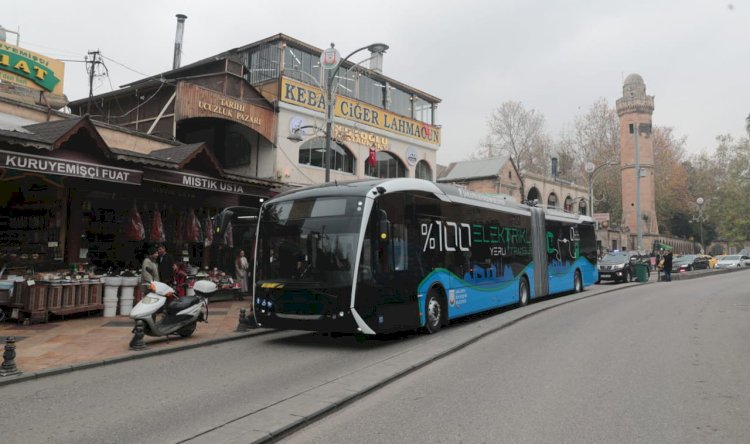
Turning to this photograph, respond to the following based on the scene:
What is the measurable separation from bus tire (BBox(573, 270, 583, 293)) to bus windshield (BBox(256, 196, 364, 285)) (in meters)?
14.1

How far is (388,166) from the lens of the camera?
28.8 meters

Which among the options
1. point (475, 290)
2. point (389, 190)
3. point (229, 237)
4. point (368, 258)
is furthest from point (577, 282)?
point (368, 258)

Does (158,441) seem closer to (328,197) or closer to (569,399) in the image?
(569,399)

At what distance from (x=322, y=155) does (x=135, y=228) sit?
1148 cm

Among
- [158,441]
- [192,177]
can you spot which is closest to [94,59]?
[192,177]

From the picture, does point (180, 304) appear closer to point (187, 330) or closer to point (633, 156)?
point (187, 330)

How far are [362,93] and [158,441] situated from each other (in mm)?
24093

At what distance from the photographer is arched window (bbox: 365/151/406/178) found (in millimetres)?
28516

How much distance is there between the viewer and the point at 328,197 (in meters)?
9.77

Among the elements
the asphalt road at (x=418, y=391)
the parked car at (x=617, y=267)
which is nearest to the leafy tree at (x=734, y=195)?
the parked car at (x=617, y=267)

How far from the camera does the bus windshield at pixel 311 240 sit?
9172 millimetres

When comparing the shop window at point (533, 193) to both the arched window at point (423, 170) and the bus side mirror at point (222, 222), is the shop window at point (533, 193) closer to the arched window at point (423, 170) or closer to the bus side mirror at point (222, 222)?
the arched window at point (423, 170)

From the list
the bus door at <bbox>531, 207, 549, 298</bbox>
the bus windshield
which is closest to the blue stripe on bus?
the bus door at <bbox>531, 207, 549, 298</bbox>

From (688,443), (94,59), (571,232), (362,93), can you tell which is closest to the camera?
(688,443)
